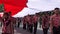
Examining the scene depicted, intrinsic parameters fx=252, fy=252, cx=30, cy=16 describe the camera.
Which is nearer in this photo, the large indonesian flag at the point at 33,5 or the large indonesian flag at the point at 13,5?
the large indonesian flag at the point at 33,5

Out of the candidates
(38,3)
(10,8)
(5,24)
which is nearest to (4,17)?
(5,24)

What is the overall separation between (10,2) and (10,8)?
1.48 feet

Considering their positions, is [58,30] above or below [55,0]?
below

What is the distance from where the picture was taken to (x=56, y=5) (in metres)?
A: 6.96

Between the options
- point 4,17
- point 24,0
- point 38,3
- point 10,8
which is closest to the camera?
point 38,3

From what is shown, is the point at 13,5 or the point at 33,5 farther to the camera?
the point at 13,5

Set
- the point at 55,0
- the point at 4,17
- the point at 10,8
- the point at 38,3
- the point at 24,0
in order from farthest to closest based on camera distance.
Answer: the point at 4,17 < the point at 10,8 < the point at 24,0 < the point at 38,3 < the point at 55,0

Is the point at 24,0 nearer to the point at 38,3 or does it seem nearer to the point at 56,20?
the point at 38,3

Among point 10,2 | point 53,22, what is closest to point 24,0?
point 10,2

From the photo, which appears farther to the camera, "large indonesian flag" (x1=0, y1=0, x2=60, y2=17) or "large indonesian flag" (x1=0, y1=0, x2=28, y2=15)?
"large indonesian flag" (x1=0, y1=0, x2=28, y2=15)

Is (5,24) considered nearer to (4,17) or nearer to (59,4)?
(4,17)

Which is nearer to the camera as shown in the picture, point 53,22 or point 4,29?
point 53,22

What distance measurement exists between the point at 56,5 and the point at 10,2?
2313 millimetres

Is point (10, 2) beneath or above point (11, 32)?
above
